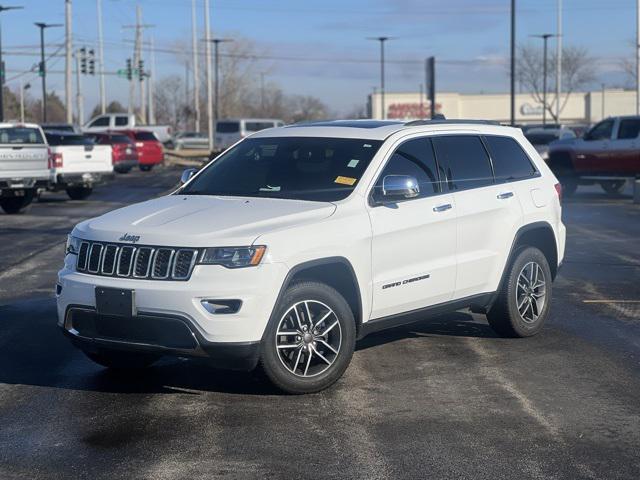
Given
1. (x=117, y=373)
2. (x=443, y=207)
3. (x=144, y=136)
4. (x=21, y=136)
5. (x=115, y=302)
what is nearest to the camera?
(x=115, y=302)

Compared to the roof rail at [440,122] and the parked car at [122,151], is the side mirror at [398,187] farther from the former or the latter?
the parked car at [122,151]

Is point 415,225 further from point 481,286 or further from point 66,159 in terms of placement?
point 66,159

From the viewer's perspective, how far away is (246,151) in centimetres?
832

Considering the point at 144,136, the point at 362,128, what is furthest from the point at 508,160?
the point at 144,136

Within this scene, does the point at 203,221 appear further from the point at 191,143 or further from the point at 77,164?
the point at 191,143

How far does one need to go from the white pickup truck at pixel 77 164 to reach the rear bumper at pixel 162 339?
1925 cm

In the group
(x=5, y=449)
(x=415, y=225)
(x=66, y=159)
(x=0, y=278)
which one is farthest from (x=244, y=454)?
(x=66, y=159)

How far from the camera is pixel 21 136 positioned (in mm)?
22953

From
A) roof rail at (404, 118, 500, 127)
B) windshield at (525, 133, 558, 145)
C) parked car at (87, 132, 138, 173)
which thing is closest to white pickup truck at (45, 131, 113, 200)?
parked car at (87, 132, 138, 173)

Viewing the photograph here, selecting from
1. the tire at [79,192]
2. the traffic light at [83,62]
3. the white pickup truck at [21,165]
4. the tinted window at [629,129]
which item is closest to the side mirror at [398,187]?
the white pickup truck at [21,165]

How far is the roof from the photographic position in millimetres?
7973

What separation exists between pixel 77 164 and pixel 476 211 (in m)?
20.0

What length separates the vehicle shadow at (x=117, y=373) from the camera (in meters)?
7.25

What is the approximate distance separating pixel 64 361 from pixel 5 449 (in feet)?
7.49
